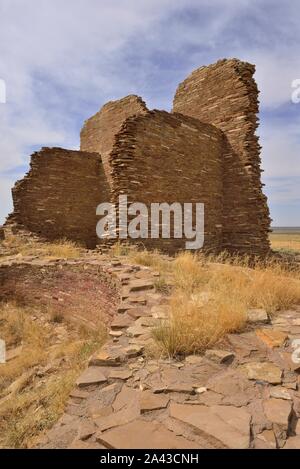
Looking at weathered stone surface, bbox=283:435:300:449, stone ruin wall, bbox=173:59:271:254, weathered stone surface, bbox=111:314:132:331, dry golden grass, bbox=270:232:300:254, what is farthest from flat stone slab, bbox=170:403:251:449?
dry golden grass, bbox=270:232:300:254

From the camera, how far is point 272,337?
3254 mm

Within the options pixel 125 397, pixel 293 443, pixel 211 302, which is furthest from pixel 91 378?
pixel 211 302

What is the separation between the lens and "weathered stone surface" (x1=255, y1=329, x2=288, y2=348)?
3.14 meters

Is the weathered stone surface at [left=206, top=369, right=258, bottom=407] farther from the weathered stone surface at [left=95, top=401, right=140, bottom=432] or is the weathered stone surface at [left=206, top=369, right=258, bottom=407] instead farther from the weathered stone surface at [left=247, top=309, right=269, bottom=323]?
the weathered stone surface at [left=247, top=309, right=269, bottom=323]

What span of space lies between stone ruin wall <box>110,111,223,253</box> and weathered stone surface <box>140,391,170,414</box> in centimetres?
711

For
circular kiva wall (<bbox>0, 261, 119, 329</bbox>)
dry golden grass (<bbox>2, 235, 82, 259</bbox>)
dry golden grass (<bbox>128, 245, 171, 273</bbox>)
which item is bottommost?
circular kiva wall (<bbox>0, 261, 119, 329</bbox>)

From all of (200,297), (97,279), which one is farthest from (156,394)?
(97,279)

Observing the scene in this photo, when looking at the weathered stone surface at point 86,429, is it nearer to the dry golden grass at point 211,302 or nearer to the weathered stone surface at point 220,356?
the dry golden grass at point 211,302

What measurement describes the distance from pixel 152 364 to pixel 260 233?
9.45m

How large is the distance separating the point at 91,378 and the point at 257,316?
203cm

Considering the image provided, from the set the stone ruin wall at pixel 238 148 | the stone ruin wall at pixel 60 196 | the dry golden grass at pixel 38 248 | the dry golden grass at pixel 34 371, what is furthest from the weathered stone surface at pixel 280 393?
the stone ruin wall at pixel 60 196

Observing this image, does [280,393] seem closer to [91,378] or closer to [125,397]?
[125,397]

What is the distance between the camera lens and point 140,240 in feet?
30.4

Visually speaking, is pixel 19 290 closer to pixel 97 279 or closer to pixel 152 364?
pixel 97 279
